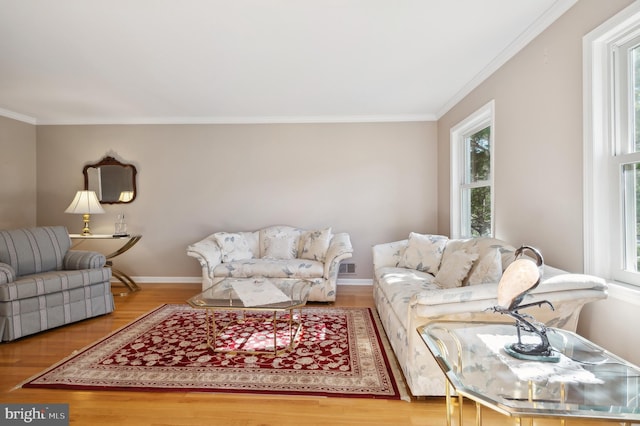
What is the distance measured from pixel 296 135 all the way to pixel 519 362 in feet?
14.3

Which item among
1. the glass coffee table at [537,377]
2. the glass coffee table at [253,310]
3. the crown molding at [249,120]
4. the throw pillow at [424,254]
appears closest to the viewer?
the glass coffee table at [537,377]

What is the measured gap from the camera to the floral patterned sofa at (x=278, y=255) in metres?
4.05

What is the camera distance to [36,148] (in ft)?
17.1

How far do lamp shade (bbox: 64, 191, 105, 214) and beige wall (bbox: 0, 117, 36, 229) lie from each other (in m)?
1.21

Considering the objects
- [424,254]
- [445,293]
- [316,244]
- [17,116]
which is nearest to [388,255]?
[424,254]

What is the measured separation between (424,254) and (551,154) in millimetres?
1530

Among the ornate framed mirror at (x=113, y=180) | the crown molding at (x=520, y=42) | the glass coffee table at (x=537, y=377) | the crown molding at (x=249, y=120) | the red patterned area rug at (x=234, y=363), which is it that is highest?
the crown molding at (x=249, y=120)

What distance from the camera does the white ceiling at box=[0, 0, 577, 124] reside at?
91.0 inches

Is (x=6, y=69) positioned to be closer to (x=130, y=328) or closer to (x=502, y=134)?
(x=130, y=328)

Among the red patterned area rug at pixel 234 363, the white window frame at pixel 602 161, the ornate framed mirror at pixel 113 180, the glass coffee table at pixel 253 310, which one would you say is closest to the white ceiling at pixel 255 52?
the white window frame at pixel 602 161

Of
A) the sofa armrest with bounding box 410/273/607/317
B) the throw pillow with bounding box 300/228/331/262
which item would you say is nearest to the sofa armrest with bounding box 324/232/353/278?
the throw pillow with bounding box 300/228/331/262

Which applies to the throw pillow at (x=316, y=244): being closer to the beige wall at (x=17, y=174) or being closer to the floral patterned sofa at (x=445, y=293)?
the floral patterned sofa at (x=445, y=293)

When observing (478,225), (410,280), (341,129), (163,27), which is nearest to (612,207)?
(410,280)

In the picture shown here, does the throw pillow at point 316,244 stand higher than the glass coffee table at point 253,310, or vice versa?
the throw pillow at point 316,244
